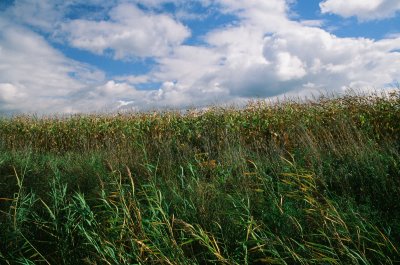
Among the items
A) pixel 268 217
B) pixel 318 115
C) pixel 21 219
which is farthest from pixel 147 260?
pixel 318 115

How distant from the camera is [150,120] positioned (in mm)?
11930

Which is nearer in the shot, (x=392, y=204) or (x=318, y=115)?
(x=392, y=204)

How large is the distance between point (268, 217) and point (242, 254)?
0.67 metres

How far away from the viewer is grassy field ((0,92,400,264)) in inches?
117

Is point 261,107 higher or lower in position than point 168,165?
higher

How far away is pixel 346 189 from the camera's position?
4594 millimetres

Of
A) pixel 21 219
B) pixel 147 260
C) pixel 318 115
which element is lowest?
pixel 147 260

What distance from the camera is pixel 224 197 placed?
419 centimetres

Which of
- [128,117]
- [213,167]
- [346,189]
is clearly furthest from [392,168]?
[128,117]

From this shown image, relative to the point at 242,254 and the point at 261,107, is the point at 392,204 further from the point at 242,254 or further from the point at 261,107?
the point at 261,107

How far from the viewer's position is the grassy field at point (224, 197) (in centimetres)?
296

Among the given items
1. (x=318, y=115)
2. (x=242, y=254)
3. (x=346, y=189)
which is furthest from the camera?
(x=318, y=115)

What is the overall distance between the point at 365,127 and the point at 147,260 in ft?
23.9

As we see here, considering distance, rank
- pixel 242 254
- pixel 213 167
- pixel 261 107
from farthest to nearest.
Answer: pixel 261 107
pixel 213 167
pixel 242 254
